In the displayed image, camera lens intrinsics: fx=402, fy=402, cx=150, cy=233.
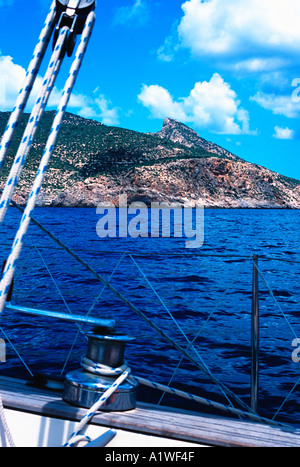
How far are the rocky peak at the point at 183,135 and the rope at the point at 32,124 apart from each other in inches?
6718

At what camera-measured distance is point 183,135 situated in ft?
569

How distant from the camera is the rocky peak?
169m

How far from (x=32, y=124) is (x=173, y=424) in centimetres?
143

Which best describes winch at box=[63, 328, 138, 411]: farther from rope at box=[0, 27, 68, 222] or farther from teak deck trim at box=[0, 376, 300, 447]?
rope at box=[0, 27, 68, 222]

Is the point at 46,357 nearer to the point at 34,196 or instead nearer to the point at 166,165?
the point at 34,196

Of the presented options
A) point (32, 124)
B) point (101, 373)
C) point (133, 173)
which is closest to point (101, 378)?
point (101, 373)

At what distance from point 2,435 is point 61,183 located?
328 feet

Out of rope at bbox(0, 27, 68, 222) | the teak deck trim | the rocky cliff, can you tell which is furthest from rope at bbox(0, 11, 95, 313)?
the rocky cliff

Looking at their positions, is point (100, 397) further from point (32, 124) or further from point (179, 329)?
point (179, 329)

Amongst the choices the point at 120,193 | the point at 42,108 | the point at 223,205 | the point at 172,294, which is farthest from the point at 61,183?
the point at 42,108

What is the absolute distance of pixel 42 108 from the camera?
1601mm

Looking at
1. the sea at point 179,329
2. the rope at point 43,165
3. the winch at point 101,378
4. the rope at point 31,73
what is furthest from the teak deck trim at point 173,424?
the rope at point 31,73
